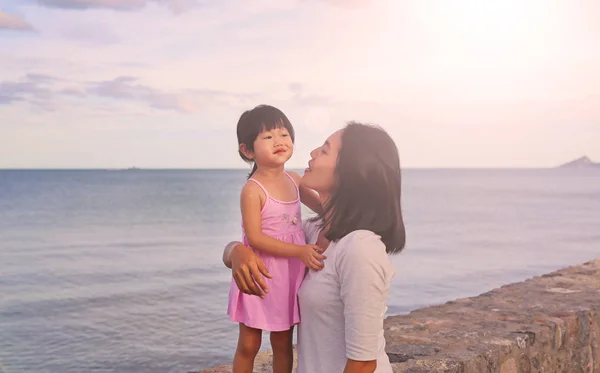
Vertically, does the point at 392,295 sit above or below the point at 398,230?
below

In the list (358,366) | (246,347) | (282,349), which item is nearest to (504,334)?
(282,349)

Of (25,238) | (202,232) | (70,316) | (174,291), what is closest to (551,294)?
(70,316)

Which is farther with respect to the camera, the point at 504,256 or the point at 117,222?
the point at 117,222

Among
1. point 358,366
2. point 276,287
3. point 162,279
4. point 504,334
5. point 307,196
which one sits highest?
point 307,196

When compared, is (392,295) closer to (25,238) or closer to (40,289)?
(40,289)

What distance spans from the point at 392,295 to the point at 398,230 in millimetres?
10639

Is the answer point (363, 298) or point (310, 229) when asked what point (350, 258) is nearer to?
point (363, 298)

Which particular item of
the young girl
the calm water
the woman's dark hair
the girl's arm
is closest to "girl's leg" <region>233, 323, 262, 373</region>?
the young girl

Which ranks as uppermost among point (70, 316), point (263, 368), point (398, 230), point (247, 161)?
point (247, 161)

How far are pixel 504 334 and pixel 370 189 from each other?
6.67 feet

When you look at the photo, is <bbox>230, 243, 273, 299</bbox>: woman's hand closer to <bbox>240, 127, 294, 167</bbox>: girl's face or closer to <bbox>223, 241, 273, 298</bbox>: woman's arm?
<bbox>223, 241, 273, 298</bbox>: woman's arm

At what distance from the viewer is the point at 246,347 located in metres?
2.62

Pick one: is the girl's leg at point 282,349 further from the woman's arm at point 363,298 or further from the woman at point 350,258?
the woman's arm at point 363,298

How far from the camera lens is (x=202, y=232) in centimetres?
2991
